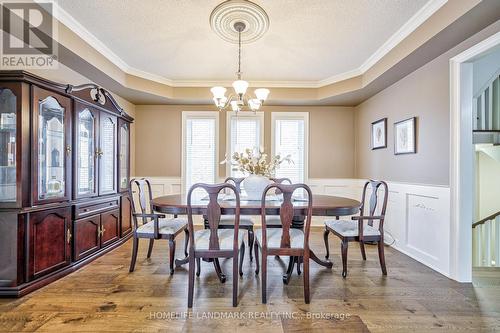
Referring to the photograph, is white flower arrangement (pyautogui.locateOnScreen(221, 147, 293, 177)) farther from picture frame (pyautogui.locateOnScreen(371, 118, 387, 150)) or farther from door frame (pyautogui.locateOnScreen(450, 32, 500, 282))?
picture frame (pyautogui.locateOnScreen(371, 118, 387, 150))

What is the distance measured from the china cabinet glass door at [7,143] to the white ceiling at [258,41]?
989mm

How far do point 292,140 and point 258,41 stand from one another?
2.24 metres

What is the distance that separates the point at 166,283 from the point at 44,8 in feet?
9.01

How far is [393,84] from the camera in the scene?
3590 mm

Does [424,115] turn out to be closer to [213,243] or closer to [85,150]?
[213,243]

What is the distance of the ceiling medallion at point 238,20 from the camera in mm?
2226

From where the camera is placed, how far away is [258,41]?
2.91 m

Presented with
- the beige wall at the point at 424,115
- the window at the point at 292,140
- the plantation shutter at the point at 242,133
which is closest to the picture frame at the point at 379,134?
the beige wall at the point at 424,115

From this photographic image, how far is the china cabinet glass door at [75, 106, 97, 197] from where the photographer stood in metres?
2.77

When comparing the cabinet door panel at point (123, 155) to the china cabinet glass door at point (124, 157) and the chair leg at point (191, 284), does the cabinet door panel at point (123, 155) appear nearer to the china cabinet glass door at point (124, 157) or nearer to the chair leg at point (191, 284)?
the china cabinet glass door at point (124, 157)

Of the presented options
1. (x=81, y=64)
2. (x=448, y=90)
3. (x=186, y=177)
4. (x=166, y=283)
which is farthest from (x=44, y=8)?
(x=448, y=90)

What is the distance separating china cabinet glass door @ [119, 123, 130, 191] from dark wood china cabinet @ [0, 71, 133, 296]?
268 millimetres

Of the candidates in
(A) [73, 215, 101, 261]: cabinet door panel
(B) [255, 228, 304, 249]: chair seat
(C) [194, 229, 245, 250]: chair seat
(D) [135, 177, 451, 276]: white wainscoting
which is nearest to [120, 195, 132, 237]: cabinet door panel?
(A) [73, 215, 101, 261]: cabinet door panel

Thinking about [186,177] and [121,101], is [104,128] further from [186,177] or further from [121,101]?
[186,177]
